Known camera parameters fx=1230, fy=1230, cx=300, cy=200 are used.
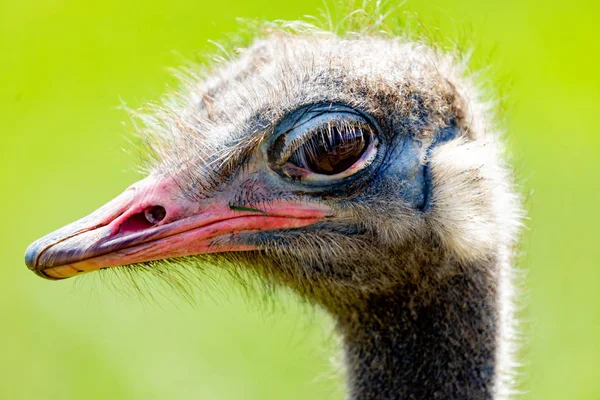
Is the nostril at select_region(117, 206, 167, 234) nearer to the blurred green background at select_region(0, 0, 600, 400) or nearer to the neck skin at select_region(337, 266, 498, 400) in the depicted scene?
the blurred green background at select_region(0, 0, 600, 400)

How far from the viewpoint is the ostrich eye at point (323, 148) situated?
3441mm

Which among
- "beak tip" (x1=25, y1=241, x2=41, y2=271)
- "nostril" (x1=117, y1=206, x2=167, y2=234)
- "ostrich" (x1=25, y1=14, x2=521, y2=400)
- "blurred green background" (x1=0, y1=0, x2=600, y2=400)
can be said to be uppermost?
"blurred green background" (x1=0, y1=0, x2=600, y2=400)

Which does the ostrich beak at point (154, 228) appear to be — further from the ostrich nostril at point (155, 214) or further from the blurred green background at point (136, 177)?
the blurred green background at point (136, 177)

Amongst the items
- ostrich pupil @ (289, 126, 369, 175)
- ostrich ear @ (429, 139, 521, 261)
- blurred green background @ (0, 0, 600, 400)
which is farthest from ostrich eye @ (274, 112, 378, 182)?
blurred green background @ (0, 0, 600, 400)

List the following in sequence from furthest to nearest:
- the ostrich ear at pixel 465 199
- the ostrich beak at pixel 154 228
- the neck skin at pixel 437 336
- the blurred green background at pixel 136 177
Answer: the blurred green background at pixel 136 177 → the neck skin at pixel 437 336 → the ostrich ear at pixel 465 199 → the ostrich beak at pixel 154 228

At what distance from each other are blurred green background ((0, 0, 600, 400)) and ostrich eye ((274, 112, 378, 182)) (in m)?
0.50

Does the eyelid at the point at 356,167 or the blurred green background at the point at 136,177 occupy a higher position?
the blurred green background at the point at 136,177

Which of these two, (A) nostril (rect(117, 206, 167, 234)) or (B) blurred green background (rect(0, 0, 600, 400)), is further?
(B) blurred green background (rect(0, 0, 600, 400))

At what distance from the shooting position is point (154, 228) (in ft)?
11.1

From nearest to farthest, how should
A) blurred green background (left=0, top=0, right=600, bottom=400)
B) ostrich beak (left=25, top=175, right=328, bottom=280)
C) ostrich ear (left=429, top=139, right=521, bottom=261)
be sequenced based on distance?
ostrich beak (left=25, top=175, right=328, bottom=280) < ostrich ear (left=429, top=139, right=521, bottom=261) < blurred green background (left=0, top=0, right=600, bottom=400)

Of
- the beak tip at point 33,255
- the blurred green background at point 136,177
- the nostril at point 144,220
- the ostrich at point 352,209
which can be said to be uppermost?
the blurred green background at point 136,177

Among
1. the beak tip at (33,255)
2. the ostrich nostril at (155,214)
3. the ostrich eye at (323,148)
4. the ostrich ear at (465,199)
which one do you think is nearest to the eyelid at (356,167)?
the ostrich eye at (323,148)

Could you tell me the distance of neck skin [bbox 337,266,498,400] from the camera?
366 cm

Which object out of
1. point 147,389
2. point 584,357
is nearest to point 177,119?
point 147,389
